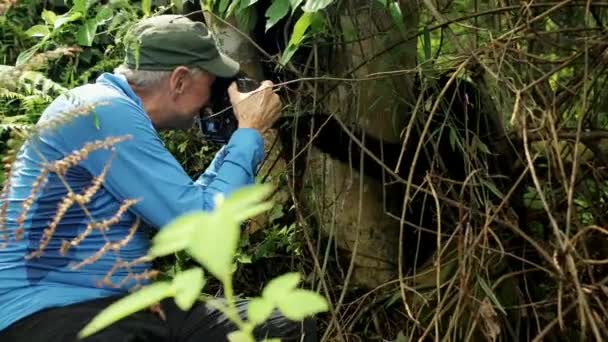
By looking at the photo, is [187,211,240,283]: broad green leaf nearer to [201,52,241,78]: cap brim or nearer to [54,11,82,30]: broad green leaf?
[201,52,241,78]: cap brim

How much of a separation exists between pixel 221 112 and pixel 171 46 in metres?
0.23

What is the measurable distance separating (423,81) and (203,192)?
2.36 ft

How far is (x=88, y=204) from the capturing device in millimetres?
2422

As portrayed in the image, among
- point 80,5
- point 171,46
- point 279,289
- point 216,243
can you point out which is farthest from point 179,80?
point 216,243

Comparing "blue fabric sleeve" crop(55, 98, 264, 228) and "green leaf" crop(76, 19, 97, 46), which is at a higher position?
"green leaf" crop(76, 19, 97, 46)

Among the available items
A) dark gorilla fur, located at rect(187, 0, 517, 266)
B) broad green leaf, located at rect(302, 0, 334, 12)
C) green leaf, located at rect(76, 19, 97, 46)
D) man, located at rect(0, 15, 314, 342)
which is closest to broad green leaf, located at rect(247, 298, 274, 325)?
broad green leaf, located at rect(302, 0, 334, 12)

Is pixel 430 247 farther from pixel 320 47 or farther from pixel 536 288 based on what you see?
pixel 320 47

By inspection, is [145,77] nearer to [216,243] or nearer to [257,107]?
[257,107]

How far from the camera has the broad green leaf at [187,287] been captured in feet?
3.03

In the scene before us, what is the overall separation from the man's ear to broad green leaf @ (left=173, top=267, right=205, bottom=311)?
1781 millimetres

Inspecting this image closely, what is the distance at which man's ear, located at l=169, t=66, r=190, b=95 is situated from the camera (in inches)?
106

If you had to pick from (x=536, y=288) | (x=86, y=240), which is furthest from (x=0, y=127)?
(x=536, y=288)

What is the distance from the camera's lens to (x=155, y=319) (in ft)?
8.34

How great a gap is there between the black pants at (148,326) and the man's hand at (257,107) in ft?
1.61
